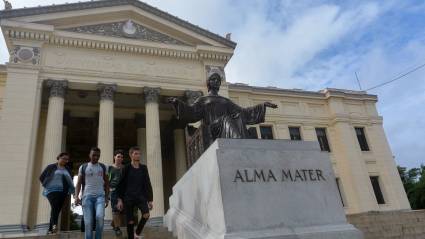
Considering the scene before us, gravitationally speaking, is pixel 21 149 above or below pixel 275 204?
above

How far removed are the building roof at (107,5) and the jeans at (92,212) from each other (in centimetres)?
1520

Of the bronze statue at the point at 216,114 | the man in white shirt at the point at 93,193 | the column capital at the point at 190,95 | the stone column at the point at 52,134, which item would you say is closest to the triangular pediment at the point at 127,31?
the column capital at the point at 190,95

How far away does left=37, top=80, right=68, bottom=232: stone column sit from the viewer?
14542mm

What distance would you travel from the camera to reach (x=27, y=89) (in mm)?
16422

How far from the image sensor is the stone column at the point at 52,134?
47.7ft

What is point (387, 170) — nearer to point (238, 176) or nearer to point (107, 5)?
point (107, 5)

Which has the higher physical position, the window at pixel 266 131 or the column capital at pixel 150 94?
the column capital at pixel 150 94

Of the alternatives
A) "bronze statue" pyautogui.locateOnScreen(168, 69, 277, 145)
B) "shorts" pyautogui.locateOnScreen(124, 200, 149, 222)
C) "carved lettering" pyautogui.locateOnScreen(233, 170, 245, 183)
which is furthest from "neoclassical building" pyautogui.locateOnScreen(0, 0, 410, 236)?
"carved lettering" pyautogui.locateOnScreen(233, 170, 245, 183)

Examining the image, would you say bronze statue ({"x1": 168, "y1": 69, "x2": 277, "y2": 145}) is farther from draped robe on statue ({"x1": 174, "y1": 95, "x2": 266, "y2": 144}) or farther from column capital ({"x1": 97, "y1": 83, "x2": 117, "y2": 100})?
column capital ({"x1": 97, "y1": 83, "x2": 117, "y2": 100})

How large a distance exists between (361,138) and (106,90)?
1897 centimetres

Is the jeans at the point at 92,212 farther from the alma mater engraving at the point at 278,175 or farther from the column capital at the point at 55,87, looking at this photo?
the column capital at the point at 55,87

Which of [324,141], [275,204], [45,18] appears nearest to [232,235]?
[275,204]

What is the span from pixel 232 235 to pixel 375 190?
78.0 ft

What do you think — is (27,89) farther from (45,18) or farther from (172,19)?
(172,19)
